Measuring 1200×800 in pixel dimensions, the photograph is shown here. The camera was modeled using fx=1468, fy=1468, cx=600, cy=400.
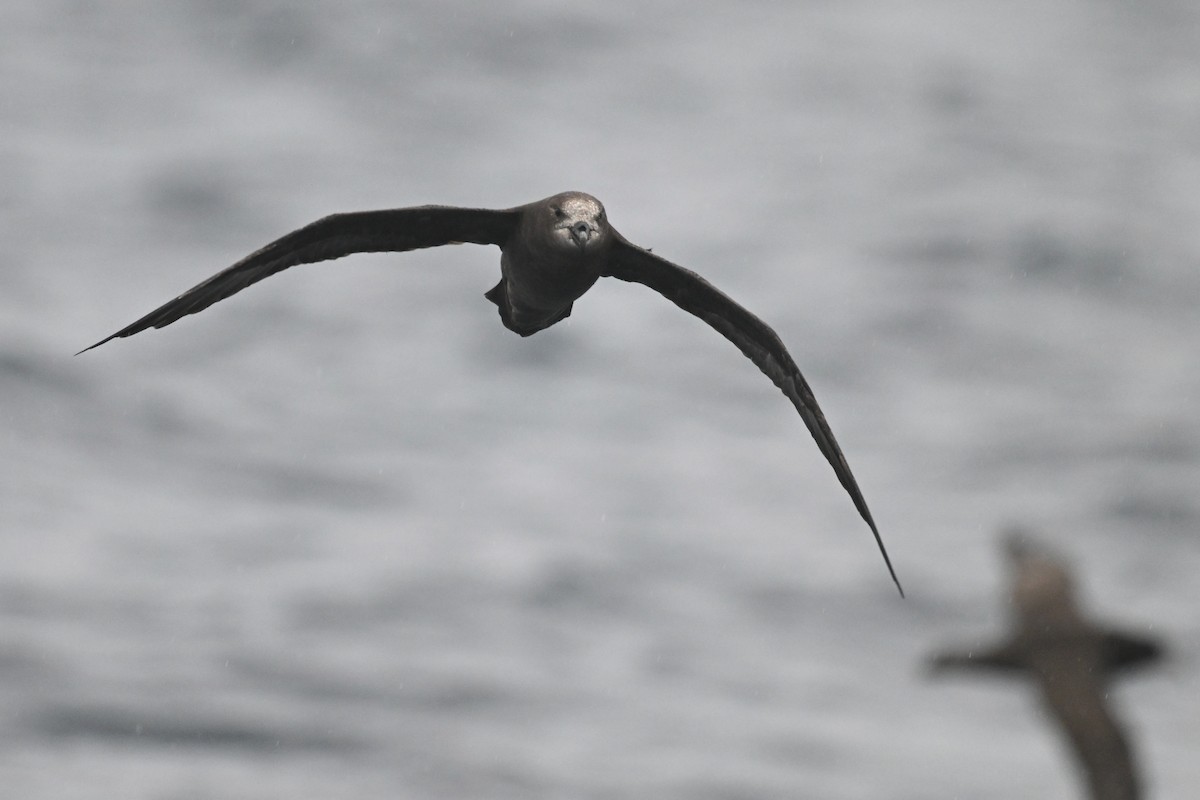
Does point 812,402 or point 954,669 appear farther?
point 954,669

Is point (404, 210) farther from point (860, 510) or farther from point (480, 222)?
point (860, 510)

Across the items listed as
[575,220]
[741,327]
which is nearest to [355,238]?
[575,220]

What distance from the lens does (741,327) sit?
47.1 ft

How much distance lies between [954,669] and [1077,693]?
1.60 meters

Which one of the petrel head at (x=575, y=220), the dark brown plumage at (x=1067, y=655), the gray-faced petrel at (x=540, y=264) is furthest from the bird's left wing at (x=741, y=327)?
the dark brown plumage at (x=1067, y=655)

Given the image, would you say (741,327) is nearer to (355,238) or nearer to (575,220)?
(575,220)

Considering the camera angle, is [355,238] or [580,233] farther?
[355,238]

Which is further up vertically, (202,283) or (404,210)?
(404,210)

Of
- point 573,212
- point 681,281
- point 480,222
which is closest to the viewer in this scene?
point 573,212

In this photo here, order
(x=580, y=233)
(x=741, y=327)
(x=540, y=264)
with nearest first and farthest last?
(x=580, y=233)
(x=540, y=264)
(x=741, y=327)

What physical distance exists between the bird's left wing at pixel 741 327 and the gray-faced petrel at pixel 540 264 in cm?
1

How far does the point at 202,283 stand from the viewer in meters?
11.3

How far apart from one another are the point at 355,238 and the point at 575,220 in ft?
6.69

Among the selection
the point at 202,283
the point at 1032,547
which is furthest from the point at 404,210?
the point at 1032,547
